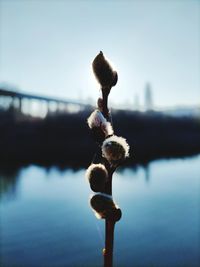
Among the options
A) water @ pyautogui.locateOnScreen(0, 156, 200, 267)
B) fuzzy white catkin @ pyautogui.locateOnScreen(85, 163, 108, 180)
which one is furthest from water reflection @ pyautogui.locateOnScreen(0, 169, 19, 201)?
fuzzy white catkin @ pyautogui.locateOnScreen(85, 163, 108, 180)

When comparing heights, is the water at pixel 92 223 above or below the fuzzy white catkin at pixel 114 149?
below

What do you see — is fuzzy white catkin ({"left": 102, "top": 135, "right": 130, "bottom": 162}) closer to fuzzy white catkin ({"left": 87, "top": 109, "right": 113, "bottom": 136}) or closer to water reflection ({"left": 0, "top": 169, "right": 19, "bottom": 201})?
fuzzy white catkin ({"left": 87, "top": 109, "right": 113, "bottom": 136})

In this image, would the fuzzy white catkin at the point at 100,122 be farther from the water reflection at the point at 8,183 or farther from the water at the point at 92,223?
the water reflection at the point at 8,183

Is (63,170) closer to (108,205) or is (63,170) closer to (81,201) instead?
(81,201)

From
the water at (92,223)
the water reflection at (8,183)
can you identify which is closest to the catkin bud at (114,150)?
the water at (92,223)

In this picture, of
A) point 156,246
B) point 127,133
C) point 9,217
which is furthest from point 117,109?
point 156,246

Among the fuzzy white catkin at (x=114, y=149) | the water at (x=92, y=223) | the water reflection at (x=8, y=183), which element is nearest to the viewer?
the fuzzy white catkin at (x=114, y=149)
